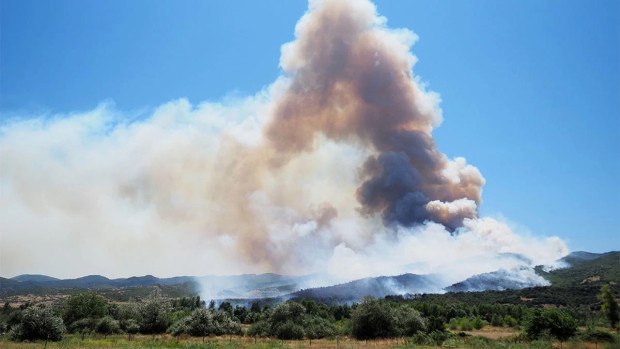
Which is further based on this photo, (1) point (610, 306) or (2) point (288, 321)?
(2) point (288, 321)

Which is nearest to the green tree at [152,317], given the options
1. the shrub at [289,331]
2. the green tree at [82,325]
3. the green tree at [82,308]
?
the green tree at [82,325]

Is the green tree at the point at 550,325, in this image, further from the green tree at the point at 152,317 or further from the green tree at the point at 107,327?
the green tree at the point at 107,327

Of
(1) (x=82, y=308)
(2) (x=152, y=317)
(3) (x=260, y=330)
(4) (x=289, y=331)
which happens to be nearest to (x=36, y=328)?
(2) (x=152, y=317)

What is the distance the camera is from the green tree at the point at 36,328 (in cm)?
4699

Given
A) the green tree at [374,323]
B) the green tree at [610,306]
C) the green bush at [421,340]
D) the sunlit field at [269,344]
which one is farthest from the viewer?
the green tree at [374,323]

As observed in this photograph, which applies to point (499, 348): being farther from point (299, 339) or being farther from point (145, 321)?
point (145, 321)

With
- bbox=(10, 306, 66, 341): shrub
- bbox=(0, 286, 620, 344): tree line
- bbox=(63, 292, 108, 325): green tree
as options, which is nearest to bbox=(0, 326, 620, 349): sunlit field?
bbox=(10, 306, 66, 341): shrub

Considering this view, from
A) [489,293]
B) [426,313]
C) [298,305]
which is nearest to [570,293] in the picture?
[489,293]

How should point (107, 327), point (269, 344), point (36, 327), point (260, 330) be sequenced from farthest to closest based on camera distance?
point (260, 330), point (107, 327), point (36, 327), point (269, 344)

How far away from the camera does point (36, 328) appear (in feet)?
154

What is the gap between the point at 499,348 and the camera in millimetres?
38844

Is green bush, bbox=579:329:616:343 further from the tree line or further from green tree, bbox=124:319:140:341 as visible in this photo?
green tree, bbox=124:319:140:341

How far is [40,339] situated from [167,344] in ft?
60.7

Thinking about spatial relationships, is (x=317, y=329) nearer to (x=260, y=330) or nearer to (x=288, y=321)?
(x=288, y=321)
